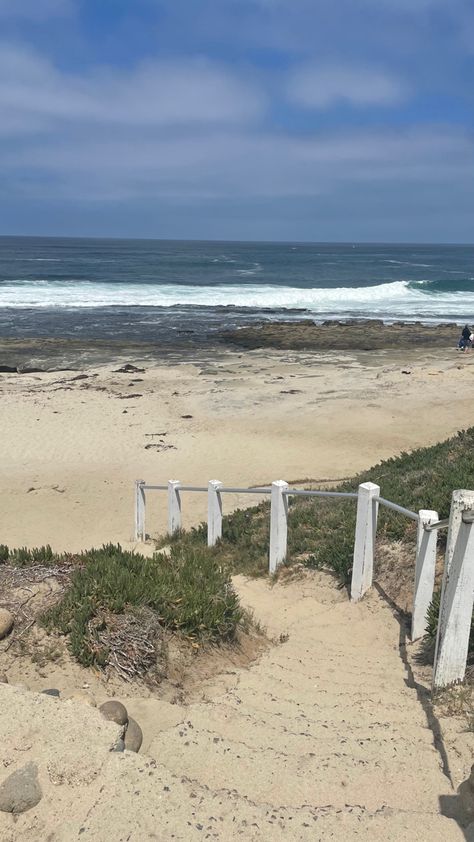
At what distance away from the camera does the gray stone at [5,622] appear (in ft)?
16.4

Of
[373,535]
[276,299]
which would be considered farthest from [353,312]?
[373,535]

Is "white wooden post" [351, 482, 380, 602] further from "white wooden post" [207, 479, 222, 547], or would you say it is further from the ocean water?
the ocean water

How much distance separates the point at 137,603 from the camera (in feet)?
17.2

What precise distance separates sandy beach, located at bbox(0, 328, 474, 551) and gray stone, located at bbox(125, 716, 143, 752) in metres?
6.98

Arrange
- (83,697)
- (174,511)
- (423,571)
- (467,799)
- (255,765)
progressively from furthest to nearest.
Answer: (174,511) < (423,571) < (83,697) < (255,765) < (467,799)

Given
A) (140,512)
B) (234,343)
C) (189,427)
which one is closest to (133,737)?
(140,512)

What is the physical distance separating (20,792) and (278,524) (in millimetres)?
4158

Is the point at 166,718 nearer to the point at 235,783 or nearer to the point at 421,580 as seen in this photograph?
the point at 235,783

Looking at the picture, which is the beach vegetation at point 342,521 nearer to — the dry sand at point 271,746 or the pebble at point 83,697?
the dry sand at point 271,746

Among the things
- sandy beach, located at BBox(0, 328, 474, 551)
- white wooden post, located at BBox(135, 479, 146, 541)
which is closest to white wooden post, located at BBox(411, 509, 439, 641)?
white wooden post, located at BBox(135, 479, 146, 541)

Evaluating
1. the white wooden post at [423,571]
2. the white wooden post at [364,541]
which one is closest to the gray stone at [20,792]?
the white wooden post at [423,571]

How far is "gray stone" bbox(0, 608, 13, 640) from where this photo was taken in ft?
16.4

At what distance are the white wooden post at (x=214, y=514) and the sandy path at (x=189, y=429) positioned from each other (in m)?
2.79

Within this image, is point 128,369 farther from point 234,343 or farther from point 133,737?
point 133,737
